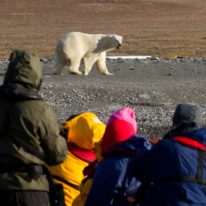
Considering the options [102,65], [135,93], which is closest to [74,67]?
[102,65]

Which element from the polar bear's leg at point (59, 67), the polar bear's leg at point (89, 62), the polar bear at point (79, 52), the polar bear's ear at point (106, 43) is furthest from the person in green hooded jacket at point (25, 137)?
the polar bear's ear at point (106, 43)

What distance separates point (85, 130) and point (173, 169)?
1.25m

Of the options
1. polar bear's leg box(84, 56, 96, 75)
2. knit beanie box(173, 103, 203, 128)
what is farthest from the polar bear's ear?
knit beanie box(173, 103, 203, 128)

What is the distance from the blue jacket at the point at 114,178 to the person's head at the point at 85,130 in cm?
76

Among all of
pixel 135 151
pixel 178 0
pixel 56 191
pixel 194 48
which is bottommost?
pixel 178 0

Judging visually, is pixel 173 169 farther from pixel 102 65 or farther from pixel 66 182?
pixel 102 65

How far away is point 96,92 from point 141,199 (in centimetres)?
1011

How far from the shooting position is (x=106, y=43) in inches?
835

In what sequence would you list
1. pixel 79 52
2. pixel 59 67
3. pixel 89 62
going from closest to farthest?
pixel 59 67 < pixel 79 52 < pixel 89 62

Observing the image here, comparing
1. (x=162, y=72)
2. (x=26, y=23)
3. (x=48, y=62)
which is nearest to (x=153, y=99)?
(x=162, y=72)

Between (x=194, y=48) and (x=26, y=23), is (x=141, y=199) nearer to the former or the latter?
(x=194, y=48)

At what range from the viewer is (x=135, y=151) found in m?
4.89

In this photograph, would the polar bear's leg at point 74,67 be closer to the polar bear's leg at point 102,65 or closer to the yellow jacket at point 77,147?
the polar bear's leg at point 102,65

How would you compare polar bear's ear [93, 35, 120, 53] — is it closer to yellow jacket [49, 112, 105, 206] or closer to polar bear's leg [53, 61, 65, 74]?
polar bear's leg [53, 61, 65, 74]
